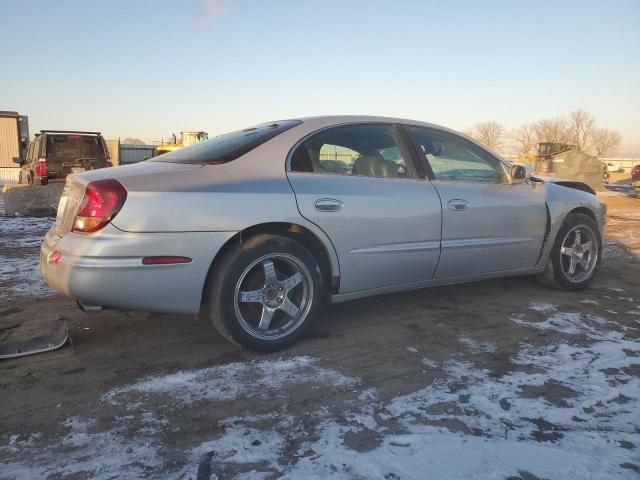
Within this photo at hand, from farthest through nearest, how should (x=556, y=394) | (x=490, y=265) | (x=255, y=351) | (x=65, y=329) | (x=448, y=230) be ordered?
(x=490, y=265)
(x=448, y=230)
(x=65, y=329)
(x=255, y=351)
(x=556, y=394)

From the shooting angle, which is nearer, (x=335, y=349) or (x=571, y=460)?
(x=571, y=460)

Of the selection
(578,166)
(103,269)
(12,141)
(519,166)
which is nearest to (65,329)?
(103,269)

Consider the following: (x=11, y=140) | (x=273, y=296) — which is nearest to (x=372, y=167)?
(x=273, y=296)

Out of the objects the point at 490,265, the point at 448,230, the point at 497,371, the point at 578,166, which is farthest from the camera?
the point at 578,166

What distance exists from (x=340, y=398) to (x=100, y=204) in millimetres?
1661

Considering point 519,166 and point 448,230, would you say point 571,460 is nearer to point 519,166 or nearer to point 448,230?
point 448,230

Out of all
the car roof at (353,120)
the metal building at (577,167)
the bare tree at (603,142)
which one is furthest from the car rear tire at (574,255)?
the bare tree at (603,142)

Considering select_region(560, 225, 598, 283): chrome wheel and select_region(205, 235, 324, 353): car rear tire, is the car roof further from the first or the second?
select_region(560, 225, 598, 283): chrome wheel

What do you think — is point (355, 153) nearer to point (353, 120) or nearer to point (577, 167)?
point (353, 120)

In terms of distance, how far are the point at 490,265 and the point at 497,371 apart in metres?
1.41

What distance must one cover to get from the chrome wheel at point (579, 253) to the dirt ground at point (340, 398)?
61cm

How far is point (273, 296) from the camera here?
317 centimetres

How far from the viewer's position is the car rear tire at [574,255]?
4531mm

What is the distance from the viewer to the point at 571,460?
1.99 m
